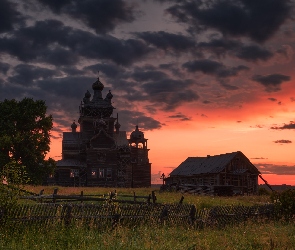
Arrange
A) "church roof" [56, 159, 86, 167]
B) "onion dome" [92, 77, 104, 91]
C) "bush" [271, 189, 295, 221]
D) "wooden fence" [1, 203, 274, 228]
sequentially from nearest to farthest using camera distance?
"wooden fence" [1, 203, 274, 228] < "bush" [271, 189, 295, 221] < "church roof" [56, 159, 86, 167] < "onion dome" [92, 77, 104, 91]

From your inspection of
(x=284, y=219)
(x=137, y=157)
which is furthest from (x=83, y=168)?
(x=284, y=219)

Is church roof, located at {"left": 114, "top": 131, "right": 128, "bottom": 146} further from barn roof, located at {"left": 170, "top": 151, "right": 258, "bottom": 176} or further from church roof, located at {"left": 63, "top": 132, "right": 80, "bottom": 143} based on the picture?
barn roof, located at {"left": 170, "top": 151, "right": 258, "bottom": 176}

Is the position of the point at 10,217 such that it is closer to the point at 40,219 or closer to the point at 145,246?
the point at 40,219

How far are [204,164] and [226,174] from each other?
15.9 feet

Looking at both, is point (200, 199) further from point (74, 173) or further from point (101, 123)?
point (101, 123)

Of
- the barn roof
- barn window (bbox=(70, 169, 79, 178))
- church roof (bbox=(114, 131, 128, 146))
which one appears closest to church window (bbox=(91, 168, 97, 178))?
barn window (bbox=(70, 169, 79, 178))

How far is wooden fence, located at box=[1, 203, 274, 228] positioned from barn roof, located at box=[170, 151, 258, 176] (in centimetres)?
3317

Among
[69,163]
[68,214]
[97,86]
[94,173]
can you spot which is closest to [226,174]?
[94,173]

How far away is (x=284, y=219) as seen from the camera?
22.4m

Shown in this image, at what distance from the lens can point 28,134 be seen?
4684 centimetres

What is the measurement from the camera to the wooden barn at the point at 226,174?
2082 inches

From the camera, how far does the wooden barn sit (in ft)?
173

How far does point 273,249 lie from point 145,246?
430 cm

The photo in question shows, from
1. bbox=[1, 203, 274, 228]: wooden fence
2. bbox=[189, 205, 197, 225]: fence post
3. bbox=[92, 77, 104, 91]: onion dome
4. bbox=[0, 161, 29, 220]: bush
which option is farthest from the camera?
bbox=[92, 77, 104, 91]: onion dome
